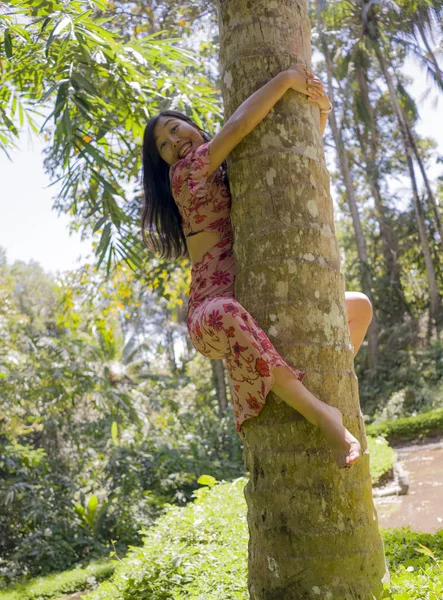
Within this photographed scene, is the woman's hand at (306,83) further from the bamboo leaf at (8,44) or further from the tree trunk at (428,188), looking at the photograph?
the tree trunk at (428,188)

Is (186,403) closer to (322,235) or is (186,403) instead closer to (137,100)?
(137,100)

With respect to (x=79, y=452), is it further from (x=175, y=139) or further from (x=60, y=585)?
(x=175, y=139)

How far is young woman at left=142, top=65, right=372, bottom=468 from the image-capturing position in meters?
2.08

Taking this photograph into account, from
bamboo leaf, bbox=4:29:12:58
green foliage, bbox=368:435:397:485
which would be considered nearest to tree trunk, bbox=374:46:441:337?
green foliage, bbox=368:435:397:485

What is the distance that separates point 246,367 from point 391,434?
10.9m

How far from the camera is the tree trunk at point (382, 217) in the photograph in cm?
1884

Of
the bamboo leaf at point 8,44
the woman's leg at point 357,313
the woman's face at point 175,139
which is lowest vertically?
the woman's leg at point 357,313

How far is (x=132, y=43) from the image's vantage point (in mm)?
4523

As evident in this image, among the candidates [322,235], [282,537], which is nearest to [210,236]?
[322,235]

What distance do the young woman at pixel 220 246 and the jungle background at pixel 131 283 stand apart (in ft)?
4.17

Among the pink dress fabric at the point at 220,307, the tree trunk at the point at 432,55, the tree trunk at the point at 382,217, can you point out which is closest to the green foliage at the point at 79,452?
the pink dress fabric at the point at 220,307

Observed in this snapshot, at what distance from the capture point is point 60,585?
766cm

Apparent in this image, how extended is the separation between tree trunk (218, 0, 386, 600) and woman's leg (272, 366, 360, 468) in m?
0.05

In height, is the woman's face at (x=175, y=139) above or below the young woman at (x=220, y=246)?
above
